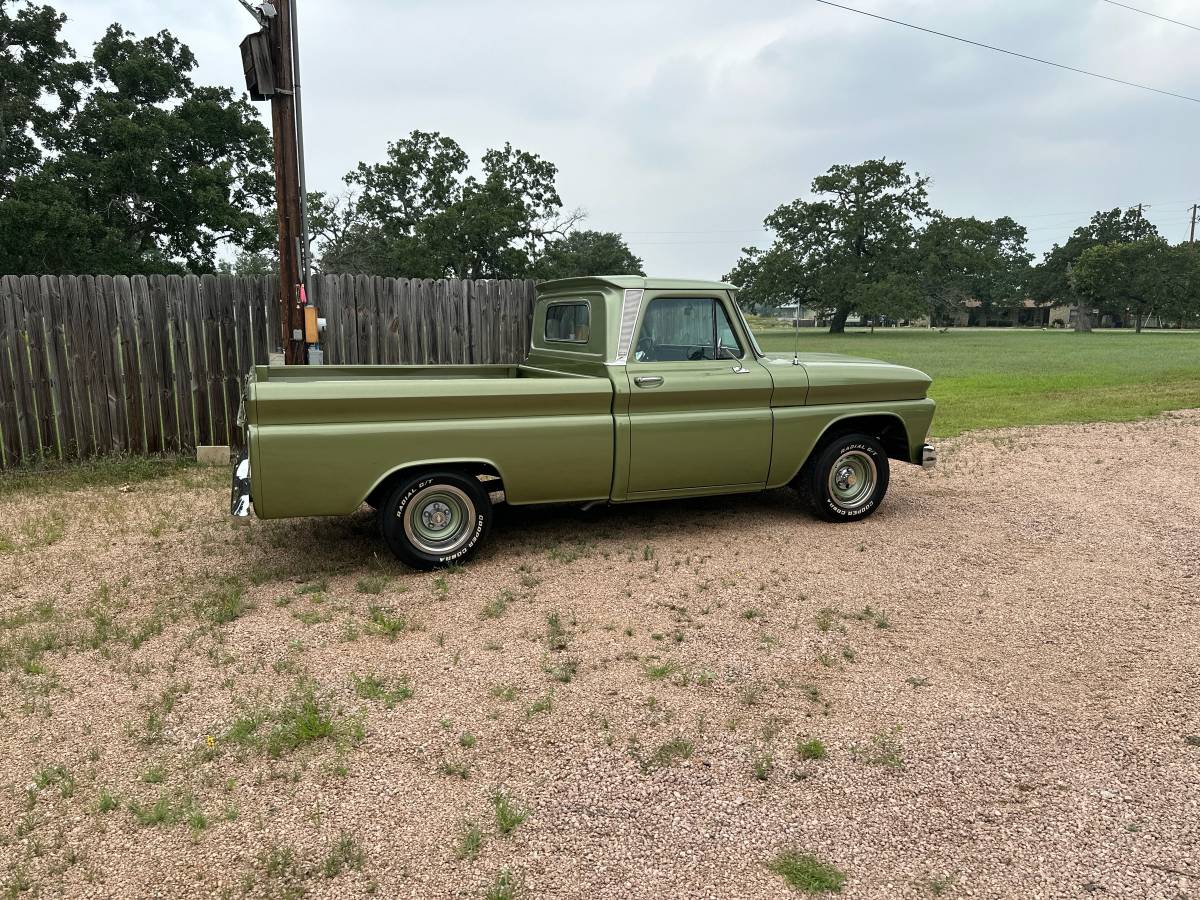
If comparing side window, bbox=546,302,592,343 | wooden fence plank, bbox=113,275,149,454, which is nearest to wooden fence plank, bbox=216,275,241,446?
wooden fence plank, bbox=113,275,149,454

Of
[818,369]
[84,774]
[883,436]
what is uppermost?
[818,369]

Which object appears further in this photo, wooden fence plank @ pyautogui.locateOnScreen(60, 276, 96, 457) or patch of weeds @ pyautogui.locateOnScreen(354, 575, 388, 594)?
wooden fence plank @ pyautogui.locateOnScreen(60, 276, 96, 457)

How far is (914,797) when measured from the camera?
297cm

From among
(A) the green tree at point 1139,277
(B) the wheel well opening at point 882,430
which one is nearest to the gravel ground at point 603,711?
(B) the wheel well opening at point 882,430

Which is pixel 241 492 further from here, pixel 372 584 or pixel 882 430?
pixel 882 430

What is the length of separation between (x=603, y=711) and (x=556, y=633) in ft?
2.72

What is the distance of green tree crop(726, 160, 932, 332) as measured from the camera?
54.1m

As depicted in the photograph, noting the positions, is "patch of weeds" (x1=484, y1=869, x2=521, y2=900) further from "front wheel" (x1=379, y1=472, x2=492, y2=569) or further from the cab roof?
the cab roof

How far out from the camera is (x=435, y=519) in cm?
529

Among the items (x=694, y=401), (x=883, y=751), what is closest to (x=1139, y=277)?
(x=694, y=401)

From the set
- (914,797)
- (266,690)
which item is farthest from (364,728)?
(914,797)

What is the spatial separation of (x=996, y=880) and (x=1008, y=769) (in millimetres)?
707

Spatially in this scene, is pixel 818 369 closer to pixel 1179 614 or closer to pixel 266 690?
pixel 1179 614

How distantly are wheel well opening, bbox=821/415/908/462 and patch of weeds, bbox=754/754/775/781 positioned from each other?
366 centimetres
